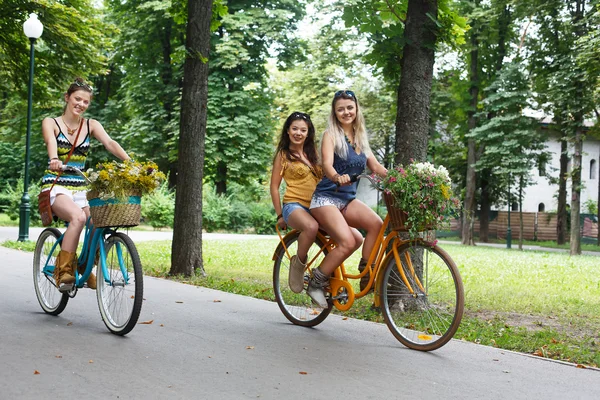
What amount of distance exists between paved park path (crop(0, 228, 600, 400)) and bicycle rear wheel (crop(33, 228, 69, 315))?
0.13 meters

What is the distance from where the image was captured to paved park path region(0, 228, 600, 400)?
173 inches

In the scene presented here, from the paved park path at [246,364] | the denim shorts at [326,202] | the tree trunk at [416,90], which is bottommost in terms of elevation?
the paved park path at [246,364]

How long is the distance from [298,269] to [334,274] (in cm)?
40

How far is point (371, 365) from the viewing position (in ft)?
17.0

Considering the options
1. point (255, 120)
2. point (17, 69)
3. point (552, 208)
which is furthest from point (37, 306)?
point (552, 208)

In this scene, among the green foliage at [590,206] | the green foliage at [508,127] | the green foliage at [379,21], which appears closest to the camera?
the green foliage at [379,21]

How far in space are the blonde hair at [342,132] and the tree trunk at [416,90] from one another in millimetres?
1626

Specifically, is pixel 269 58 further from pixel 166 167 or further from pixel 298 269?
pixel 298 269

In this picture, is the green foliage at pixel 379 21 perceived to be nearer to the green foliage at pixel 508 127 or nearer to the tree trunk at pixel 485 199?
the green foliage at pixel 508 127

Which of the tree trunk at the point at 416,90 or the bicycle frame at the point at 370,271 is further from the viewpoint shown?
the tree trunk at the point at 416,90

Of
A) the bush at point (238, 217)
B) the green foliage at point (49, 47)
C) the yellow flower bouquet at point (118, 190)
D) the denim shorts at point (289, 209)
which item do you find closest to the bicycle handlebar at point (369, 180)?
the denim shorts at point (289, 209)

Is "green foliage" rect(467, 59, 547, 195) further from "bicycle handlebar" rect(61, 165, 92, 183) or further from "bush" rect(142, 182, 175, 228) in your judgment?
"bicycle handlebar" rect(61, 165, 92, 183)

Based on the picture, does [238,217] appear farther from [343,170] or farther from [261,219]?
[343,170]

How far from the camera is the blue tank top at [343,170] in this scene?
20.6 ft
